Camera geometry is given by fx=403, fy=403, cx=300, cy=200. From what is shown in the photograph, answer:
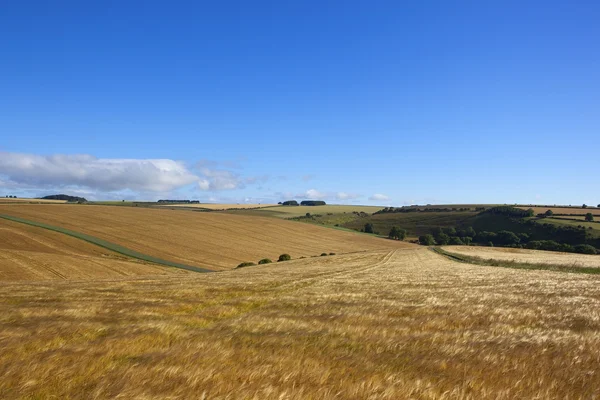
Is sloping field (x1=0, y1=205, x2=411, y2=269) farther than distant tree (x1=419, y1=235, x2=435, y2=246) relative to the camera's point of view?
No

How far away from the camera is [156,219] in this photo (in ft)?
325

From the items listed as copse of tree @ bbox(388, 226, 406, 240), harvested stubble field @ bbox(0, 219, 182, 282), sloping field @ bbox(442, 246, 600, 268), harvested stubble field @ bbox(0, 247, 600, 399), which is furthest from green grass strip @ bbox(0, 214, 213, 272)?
copse of tree @ bbox(388, 226, 406, 240)

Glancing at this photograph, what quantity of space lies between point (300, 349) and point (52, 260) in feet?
154

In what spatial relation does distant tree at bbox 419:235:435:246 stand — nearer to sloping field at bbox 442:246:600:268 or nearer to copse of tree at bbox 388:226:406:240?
copse of tree at bbox 388:226:406:240

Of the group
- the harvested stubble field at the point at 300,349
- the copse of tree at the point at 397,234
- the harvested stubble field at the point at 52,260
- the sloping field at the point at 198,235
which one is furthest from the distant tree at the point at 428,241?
the harvested stubble field at the point at 300,349

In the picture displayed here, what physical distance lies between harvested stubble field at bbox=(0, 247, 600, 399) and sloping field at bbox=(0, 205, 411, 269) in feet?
166

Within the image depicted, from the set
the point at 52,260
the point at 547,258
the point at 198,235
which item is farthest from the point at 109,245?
the point at 547,258

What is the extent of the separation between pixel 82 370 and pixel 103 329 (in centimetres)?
347

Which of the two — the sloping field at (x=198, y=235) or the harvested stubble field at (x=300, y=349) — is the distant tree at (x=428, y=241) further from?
the harvested stubble field at (x=300, y=349)

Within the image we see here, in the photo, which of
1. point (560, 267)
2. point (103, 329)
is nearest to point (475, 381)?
point (103, 329)

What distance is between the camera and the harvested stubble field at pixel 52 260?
40928mm

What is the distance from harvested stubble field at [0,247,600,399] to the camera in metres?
5.66

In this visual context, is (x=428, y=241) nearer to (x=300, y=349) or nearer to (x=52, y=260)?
(x=52, y=260)

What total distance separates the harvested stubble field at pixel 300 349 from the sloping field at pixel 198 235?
50.7 m
